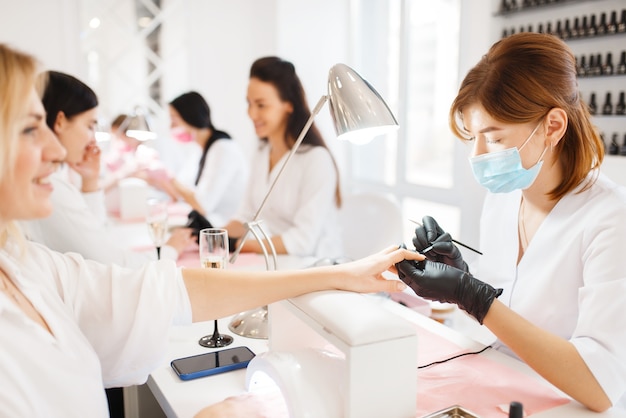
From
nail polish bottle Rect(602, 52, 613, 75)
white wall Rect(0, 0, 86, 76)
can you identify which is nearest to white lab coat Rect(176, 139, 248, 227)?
white wall Rect(0, 0, 86, 76)

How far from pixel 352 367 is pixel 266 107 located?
1744mm

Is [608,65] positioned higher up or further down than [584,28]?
further down

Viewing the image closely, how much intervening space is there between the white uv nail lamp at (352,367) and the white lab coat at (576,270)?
1.36 feet

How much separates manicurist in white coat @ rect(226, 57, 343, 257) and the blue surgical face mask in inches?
39.3

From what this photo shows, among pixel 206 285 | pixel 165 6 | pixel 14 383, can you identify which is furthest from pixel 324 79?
pixel 14 383

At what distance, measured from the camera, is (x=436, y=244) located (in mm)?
1300

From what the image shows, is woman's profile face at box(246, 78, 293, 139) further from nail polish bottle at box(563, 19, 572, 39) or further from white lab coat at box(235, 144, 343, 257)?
nail polish bottle at box(563, 19, 572, 39)

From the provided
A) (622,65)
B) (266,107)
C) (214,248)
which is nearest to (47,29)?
(266,107)

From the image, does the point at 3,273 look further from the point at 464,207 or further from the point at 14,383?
the point at 464,207

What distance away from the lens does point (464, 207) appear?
131 inches

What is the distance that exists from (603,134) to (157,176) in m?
2.51

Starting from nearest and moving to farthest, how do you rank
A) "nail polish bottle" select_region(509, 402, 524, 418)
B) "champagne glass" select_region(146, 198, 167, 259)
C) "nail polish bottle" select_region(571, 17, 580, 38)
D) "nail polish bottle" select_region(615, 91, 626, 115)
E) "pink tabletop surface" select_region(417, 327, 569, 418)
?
"nail polish bottle" select_region(509, 402, 524, 418) → "pink tabletop surface" select_region(417, 327, 569, 418) → "champagne glass" select_region(146, 198, 167, 259) → "nail polish bottle" select_region(615, 91, 626, 115) → "nail polish bottle" select_region(571, 17, 580, 38)

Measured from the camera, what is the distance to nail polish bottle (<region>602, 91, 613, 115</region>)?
2656mm

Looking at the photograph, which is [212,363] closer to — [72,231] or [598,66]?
[72,231]
